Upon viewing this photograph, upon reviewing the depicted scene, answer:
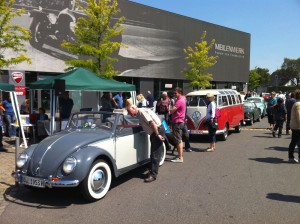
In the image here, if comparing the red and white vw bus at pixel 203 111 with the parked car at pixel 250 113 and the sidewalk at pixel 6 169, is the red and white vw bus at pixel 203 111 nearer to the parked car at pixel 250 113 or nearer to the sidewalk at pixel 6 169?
the parked car at pixel 250 113

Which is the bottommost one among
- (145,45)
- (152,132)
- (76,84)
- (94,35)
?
(152,132)

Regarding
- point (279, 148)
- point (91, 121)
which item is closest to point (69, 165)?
point (91, 121)

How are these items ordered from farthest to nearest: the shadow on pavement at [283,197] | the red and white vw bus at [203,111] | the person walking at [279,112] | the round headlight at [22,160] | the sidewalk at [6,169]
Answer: the person walking at [279,112]
the red and white vw bus at [203,111]
the sidewalk at [6,169]
the round headlight at [22,160]
the shadow on pavement at [283,197]

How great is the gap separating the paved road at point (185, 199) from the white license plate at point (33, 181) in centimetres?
36

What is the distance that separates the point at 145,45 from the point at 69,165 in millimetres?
25180

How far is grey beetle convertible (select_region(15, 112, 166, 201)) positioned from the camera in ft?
17.9

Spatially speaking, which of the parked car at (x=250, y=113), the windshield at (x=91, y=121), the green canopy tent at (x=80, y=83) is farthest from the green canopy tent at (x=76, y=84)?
the parked car at (x=250, y=113)

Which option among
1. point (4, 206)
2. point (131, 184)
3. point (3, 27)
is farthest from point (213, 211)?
point (3, 27)

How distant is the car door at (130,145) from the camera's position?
653 cm

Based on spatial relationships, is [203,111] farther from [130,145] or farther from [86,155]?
[86,155]

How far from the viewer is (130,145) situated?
6883 millimetres

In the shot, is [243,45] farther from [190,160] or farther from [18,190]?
[18,190]

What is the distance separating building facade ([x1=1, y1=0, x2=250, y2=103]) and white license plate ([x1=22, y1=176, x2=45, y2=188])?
16.3 m

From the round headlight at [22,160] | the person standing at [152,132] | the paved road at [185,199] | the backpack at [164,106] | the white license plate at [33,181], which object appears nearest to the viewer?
the paved road at [185,199]
